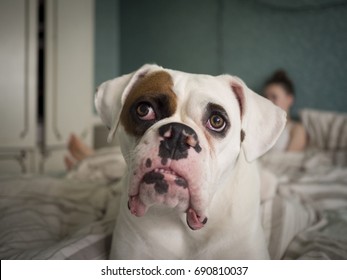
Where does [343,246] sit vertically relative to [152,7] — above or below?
below

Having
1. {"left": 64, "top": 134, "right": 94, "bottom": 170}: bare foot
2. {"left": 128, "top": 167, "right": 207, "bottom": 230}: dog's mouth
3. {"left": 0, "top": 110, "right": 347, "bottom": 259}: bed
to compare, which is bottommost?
{"left": 64, "top": 134, "right": 94, "bottom": 170}: bare foot

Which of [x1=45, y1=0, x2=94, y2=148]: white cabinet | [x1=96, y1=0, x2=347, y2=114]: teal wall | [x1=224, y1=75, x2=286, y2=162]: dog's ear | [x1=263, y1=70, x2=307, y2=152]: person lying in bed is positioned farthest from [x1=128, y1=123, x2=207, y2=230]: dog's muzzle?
[x1=263, y1=70, x2=307, y2=152]: person lying in bed

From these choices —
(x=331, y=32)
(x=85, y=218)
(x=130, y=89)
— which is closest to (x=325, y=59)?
(x=331, y=32)

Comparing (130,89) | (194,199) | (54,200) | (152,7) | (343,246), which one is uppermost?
(152,7)

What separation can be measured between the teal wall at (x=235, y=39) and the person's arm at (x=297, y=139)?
0.47m

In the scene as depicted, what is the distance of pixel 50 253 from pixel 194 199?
263 mm

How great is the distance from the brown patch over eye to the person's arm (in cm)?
110

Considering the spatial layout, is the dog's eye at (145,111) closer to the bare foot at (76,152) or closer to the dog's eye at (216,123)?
the dog's eye at (216,123)

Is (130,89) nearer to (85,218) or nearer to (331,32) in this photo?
(85,218)

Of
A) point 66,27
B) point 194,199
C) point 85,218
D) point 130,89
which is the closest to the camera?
point 194,199

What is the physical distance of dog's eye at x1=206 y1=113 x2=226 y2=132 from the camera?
48cm

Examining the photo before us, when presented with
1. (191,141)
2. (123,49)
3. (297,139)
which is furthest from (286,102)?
(191,141)

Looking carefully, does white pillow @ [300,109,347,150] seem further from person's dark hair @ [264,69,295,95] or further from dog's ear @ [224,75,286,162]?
dog's ear @ [224,75,286,162]
